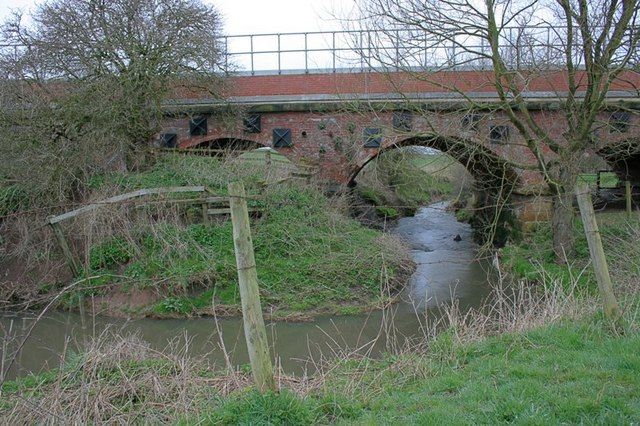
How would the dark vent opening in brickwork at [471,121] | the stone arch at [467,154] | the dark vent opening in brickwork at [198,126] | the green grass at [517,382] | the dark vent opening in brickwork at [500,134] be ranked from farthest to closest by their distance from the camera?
the dark vent opening in brickwork at [198,126]
the dark vent opening in brickwork at [500,134]
the stone arch at [467,154]
the dark vent opening in brickwork at [471,121]
the green grass at [517,382]

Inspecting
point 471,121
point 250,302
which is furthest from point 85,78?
point 250,302

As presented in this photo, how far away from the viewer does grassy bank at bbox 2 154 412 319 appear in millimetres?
12133

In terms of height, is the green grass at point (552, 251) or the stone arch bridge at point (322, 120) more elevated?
the stone arch bridge at point (322, 120)

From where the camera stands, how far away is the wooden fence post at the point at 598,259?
5.07 meters

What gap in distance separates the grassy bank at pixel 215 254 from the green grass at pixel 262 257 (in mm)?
24

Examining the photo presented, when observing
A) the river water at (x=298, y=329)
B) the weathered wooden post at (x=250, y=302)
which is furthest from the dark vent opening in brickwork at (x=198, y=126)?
the weathered wooden post at (x=250, y=302)

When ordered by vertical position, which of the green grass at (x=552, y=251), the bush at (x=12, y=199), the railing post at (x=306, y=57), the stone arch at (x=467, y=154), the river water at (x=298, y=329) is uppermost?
the railing post at (x=306, y=57)

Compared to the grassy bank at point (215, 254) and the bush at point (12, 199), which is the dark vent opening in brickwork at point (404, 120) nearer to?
the grassy bank at point (215, 254)

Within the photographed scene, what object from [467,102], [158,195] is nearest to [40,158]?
[158,195]

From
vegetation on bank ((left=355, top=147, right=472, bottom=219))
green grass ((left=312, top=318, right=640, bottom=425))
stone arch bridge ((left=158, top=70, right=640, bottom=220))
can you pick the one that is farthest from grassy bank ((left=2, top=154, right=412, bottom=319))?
green grass ((left=312, top=318, right=640, bottom=425))

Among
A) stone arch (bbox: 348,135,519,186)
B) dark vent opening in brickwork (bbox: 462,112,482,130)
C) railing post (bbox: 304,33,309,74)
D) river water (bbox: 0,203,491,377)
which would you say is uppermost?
railing post (bbox: 304,33,309,74)

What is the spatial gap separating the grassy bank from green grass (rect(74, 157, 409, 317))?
0.02 metres

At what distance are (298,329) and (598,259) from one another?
22.6ft

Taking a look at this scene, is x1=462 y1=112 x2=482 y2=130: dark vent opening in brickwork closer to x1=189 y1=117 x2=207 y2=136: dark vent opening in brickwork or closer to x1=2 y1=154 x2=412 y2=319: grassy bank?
x1=2 y1=154 x2=412 y2=319: grassy bank
